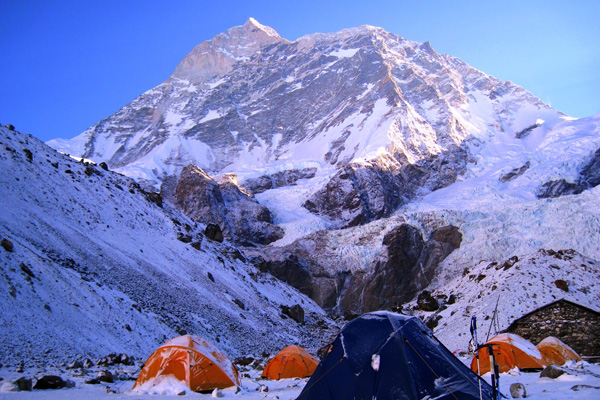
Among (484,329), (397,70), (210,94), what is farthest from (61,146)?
(484,329)

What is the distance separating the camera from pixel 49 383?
1100 cm

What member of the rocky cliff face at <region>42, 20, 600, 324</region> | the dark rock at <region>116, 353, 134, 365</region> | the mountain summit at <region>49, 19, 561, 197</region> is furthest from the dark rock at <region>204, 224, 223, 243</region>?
the mountain summit at <region>49, 19, 561, 197</region>

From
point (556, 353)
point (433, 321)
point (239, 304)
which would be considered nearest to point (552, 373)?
point (556, 353)

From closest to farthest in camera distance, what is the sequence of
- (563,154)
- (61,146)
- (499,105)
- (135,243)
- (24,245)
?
(24,245) → (135,243) → (563,154) → (499,105) → (61,146)

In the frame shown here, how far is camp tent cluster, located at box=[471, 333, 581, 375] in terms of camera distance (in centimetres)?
1717

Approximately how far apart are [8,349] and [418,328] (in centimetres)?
Result: 1191

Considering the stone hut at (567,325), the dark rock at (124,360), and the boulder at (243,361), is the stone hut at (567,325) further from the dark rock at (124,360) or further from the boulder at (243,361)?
the dark rock at (124,360)

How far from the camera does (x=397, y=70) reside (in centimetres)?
17250

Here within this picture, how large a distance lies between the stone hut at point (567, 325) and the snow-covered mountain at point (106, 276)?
15.4 meters

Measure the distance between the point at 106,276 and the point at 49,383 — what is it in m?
13.1

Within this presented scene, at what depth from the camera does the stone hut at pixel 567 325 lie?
21.4 meters

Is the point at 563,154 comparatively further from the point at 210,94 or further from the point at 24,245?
the point at 210,94

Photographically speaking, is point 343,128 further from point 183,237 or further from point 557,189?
point 183,237

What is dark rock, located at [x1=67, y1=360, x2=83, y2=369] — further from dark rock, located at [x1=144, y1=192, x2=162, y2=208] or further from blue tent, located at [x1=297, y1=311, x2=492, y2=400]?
dark rock, located at [x1=144, y1=192, x2=162, y2=208]
